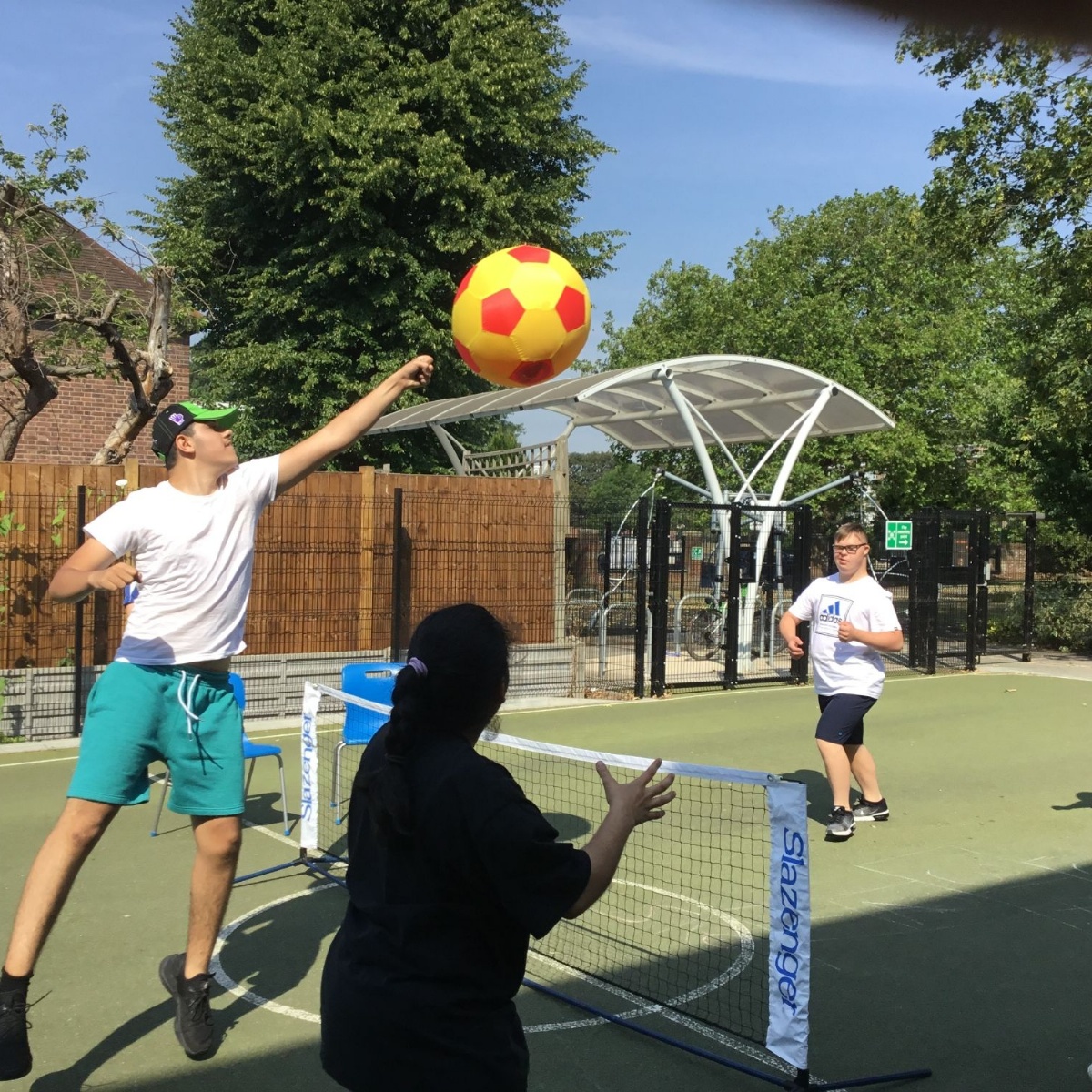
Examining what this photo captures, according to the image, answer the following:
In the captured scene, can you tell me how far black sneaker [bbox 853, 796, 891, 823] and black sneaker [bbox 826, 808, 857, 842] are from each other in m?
0.37

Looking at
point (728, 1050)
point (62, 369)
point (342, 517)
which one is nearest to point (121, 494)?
point (342, 517)

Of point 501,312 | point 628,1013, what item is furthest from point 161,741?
point 501,312

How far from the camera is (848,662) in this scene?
23.1 ft

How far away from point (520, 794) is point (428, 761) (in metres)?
0.21

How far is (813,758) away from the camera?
9.46 metres

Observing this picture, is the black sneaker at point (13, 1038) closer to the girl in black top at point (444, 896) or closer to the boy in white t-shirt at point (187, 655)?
the boy in white t-shirt at point (187, 655)

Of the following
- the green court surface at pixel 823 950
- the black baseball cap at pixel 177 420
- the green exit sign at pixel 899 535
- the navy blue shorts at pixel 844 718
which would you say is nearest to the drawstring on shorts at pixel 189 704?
the black baseball cap at pixel 177 420

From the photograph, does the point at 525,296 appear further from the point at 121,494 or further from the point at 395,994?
the point at 121,494

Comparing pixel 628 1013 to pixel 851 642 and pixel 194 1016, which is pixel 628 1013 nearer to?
pixel 194 1016

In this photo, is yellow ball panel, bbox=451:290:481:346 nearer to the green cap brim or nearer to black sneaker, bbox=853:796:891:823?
the green cap brim

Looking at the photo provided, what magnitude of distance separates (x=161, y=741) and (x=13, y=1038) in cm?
100

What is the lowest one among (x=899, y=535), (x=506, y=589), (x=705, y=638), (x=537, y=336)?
(x=705, y=638)

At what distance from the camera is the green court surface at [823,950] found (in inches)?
151

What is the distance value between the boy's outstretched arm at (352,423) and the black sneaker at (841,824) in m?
4.43
